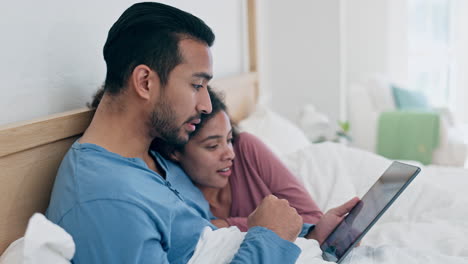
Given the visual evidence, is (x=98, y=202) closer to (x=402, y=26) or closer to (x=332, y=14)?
(x=332, y=14)

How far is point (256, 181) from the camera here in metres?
1.43

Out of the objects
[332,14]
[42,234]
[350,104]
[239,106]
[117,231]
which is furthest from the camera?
[350,104]

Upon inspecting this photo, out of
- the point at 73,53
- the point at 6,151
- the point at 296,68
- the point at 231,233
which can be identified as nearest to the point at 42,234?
the point at 6,151

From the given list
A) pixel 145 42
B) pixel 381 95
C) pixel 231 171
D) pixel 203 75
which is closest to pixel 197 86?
pixel 203 75

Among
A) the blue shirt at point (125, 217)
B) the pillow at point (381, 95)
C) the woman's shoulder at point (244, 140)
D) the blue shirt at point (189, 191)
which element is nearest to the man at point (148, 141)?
the blue shirt at point (125, 217)

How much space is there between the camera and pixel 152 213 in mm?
917

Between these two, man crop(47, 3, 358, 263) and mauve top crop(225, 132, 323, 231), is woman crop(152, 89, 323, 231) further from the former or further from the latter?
man crop(47, 3, 358, 263)

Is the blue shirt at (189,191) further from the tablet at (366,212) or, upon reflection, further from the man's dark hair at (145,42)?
the man's dark hair at (145,42)

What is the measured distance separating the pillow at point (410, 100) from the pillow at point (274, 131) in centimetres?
189

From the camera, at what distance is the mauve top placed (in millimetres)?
1404

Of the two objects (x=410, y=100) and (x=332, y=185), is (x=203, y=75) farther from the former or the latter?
(x=410, y=100)

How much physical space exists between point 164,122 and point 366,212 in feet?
1.59

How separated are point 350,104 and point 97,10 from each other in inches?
116

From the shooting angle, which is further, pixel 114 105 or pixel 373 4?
pixel 373 4
